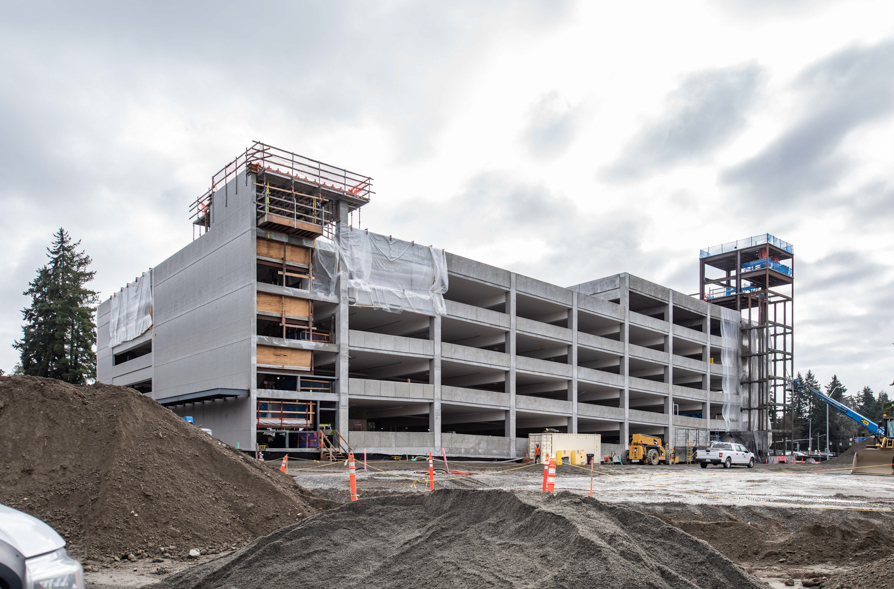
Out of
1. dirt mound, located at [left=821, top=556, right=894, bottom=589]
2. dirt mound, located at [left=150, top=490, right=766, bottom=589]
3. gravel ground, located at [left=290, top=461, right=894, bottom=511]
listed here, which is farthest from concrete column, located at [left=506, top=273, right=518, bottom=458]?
dirt mound, located at [left=821, top=556, right=894, bottom=589]

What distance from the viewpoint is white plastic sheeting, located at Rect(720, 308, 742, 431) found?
65250mm

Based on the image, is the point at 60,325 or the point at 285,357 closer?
the point at 285,357

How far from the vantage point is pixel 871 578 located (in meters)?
6.61

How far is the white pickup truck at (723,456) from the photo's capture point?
139ft

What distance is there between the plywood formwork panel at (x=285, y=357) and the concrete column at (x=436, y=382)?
7.61 metres

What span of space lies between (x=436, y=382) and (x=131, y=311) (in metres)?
24.6

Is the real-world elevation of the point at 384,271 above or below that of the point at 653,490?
above

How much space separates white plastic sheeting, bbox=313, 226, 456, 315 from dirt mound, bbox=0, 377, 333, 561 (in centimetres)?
2531

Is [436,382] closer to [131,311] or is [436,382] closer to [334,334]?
[334,334]

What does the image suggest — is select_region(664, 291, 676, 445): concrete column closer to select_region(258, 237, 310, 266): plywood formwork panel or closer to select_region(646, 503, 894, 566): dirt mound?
select_region(258, 237, 310, 266): plywood formwork panel

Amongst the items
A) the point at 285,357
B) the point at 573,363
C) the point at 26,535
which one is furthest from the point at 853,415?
the point at 26,535

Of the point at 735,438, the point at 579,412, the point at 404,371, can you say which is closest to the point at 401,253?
the point at 404,371

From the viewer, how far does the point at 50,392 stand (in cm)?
1177

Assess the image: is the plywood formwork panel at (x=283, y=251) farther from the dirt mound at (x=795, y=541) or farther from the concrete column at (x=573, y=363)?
the dirt mound at (x=795, y=541)
